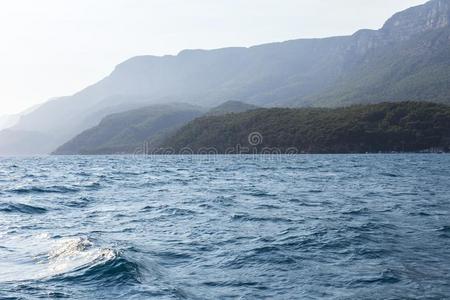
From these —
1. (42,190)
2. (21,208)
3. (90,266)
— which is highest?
(90,266)

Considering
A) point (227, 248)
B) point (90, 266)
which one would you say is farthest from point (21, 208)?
point (227, 248)

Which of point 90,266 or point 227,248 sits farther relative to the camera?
point 227,248

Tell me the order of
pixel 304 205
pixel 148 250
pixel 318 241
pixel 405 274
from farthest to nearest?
1. pixel 304 205
2. pixel 318 241
3. pixel 148 250
4. pixel 405 274

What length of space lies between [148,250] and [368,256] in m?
9.33

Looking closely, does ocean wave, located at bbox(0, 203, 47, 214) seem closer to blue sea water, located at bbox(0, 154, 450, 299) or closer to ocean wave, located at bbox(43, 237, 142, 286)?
blue sea water, located at bbox(0, 154, 450, 299)

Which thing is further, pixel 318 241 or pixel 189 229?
pixel 189 229

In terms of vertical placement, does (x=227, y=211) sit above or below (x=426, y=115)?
below

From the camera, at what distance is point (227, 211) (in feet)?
107

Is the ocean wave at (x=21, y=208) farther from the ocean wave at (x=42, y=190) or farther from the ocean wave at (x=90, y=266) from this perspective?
the ocean wave at (x=90, y=266)

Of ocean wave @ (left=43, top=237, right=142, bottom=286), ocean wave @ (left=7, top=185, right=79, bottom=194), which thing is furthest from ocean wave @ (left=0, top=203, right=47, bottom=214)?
ocean wave @ (left=43, top=237, right=142, bottom=286)

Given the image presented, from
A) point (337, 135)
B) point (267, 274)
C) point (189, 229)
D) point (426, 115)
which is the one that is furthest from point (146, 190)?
point (426, 115)

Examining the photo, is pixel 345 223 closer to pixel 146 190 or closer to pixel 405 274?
pixel 405 274

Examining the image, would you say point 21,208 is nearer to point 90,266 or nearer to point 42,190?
point 42,190

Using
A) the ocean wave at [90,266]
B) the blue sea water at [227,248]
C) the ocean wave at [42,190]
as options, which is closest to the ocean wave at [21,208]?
the blue sea water at [227,248]
